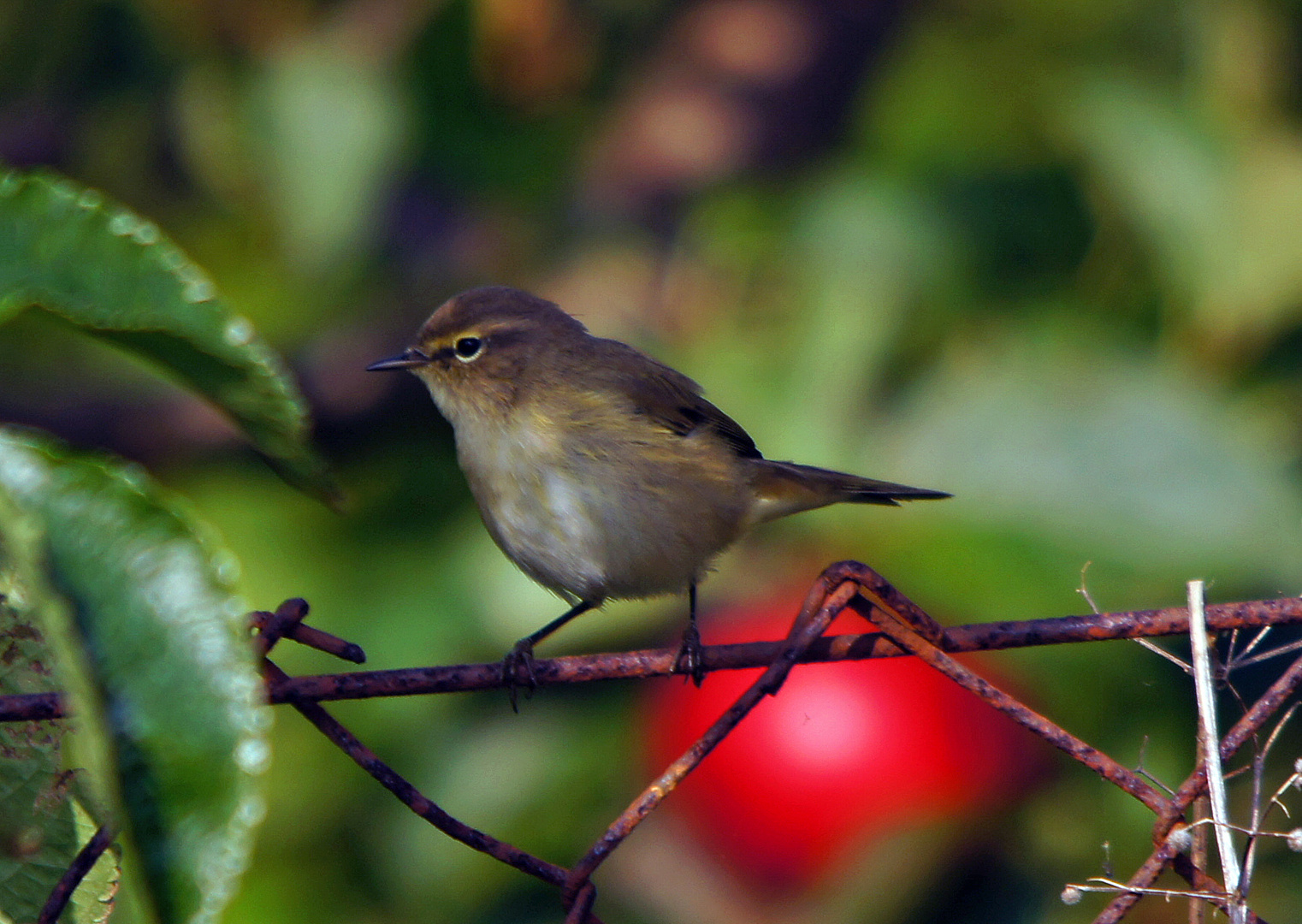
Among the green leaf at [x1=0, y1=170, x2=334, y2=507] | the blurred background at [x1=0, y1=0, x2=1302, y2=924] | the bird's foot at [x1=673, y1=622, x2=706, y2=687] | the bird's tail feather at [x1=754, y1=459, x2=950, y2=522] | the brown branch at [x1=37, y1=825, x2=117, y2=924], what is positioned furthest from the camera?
the blurred background at [x1=0, y1=0, x2=1302, y2=924]

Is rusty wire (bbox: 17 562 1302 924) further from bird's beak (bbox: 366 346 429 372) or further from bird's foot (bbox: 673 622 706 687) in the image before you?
bird's beak (bbox: 366 346 429 372)

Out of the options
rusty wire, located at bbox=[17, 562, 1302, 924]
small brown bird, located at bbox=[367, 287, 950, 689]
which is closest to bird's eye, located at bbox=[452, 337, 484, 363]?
small brown bird, located at bbox=[367, 287, 950, 689]

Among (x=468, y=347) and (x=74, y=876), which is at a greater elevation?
(x=468, y=347)

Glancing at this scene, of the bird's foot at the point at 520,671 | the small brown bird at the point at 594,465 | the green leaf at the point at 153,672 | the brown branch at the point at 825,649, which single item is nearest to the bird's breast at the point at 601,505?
the small brown bird at the point at 594,465

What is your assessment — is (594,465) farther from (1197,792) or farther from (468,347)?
(1197,792)

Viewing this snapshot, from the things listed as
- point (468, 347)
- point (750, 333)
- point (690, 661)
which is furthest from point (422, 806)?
point (750, 333)

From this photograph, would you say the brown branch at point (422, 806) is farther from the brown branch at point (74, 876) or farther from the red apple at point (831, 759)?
the red apple at point (831, 759)
